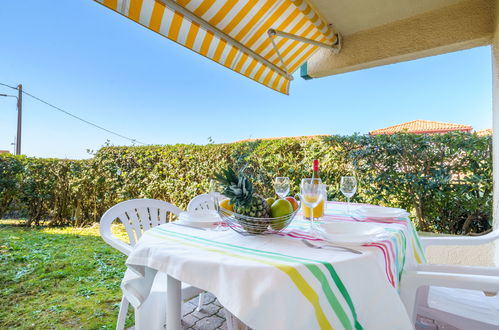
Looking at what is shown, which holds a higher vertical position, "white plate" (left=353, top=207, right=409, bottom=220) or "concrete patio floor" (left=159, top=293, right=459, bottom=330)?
"white plate" (left=353, top=207, right=409, bottom=220)

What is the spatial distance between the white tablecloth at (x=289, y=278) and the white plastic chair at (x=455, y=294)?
0.13 meters

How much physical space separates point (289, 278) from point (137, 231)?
1407mm

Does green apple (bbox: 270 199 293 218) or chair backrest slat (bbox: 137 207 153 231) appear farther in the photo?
chair backrest slat (bbox: 137 207 153 231)

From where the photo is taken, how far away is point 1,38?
12.0m

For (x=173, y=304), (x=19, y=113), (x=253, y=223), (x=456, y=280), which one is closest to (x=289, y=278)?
(x=253, y=223)

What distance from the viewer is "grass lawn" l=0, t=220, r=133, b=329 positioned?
7.21ft

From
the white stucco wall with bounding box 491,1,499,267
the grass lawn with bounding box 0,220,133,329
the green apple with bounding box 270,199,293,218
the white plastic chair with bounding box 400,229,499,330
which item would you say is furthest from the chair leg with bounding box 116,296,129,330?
the white stucco wall with bounding box 491,1,499,267

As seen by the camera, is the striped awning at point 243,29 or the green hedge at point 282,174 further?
the green hedge at point 282,174

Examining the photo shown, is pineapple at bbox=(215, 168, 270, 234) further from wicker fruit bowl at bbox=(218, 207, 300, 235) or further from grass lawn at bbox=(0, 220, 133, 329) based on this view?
grass lawn at bbox=(0, 220, 133, 329)

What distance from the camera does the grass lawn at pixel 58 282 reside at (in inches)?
86.5

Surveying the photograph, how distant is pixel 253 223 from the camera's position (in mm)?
1114

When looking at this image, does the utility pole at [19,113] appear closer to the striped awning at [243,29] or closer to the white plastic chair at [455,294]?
the striped awning at [243,29]

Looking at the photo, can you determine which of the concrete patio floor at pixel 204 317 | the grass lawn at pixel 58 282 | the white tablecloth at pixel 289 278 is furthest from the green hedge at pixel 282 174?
the white tablecloth at pixel 289 278

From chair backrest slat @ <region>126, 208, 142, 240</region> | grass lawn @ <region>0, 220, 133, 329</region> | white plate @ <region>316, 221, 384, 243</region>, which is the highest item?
white plate @ <region>316, 221, 384, 243</region>
